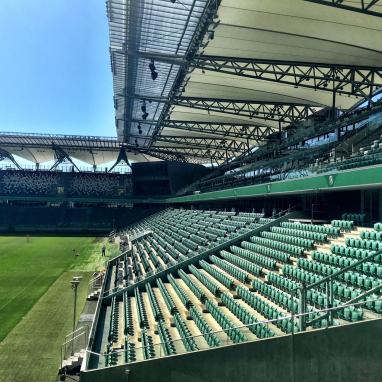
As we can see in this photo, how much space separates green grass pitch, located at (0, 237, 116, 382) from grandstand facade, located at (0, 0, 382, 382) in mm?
1238

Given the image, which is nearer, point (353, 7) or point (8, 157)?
point (353, 7)

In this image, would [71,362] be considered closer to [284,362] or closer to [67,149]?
[284,362]

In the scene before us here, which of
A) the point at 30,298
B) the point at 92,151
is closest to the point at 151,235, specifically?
the point at 30,298

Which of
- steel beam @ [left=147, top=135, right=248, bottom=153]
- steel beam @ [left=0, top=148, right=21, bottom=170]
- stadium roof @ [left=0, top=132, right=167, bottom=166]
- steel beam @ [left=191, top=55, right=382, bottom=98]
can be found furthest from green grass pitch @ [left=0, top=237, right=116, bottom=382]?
steel beam @ [left=0, top=148, right=21, bottom=170]

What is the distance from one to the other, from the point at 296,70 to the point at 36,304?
17.9 meters

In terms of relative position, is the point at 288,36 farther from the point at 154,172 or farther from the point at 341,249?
the point at 154,172

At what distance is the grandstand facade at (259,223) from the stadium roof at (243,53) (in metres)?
0.09

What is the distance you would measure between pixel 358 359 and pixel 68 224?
176 feet

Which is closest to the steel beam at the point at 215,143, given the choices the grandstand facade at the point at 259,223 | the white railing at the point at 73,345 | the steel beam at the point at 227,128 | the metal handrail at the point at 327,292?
the steel beam at the point at 227,128

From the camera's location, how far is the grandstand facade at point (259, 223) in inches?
317

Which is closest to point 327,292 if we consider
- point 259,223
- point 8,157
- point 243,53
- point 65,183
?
point 259,223

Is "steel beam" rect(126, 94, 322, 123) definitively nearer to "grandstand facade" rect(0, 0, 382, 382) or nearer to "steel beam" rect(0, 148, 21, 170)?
"grandstand facade" rect(0, 0, 382, 382)

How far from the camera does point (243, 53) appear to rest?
68.3ft

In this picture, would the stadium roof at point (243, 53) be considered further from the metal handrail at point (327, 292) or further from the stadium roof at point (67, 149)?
the stadium roof at point (67, 149)
